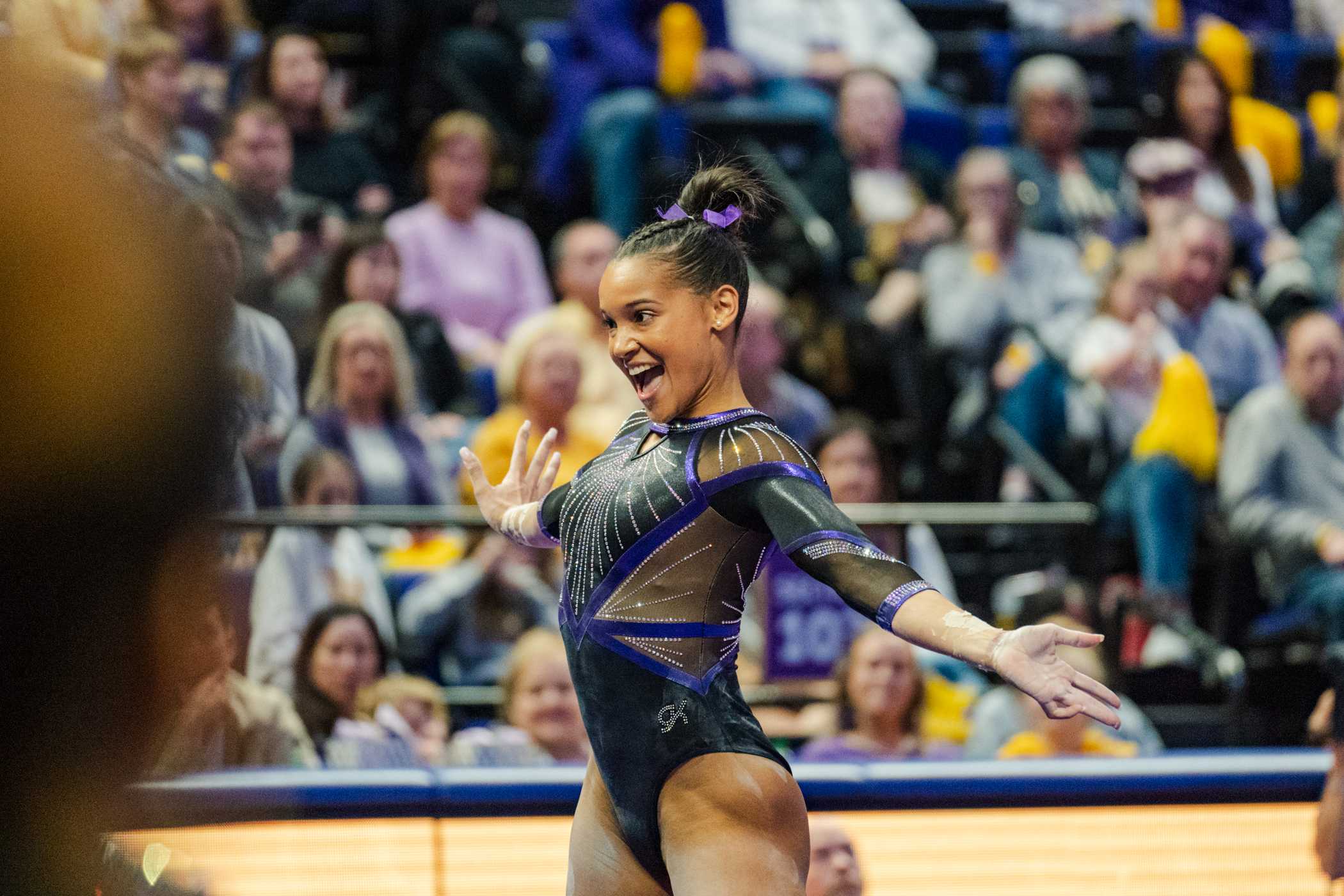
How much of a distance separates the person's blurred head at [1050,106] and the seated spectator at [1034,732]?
11.7 feet

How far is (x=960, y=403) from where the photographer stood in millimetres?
6637

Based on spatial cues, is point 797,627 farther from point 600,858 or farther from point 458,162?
point 458,162

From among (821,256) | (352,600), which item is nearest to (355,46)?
(821,256)

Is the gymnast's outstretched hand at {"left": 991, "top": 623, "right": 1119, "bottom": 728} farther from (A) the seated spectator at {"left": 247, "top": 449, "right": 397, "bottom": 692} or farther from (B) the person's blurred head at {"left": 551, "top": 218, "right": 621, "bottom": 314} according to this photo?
(B) the person's blurred head at {"left": 551, "top": 218, "right": 621, "bottom": 314}

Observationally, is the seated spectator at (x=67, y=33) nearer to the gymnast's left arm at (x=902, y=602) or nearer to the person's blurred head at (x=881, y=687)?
the gymnast's left arm at (x=902, y=602)

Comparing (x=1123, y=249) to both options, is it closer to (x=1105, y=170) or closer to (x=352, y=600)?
(x=1105, y=170)

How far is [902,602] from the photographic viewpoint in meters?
2.38

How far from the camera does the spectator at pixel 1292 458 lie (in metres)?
5.80

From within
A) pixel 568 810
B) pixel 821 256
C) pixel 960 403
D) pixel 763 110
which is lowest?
pixel 568 810

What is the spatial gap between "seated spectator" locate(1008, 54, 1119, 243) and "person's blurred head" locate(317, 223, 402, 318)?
A: 10.8 ft

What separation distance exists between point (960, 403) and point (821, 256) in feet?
3.11

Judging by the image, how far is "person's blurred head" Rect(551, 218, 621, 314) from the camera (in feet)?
20.8

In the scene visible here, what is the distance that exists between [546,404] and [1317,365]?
2787 millimetres

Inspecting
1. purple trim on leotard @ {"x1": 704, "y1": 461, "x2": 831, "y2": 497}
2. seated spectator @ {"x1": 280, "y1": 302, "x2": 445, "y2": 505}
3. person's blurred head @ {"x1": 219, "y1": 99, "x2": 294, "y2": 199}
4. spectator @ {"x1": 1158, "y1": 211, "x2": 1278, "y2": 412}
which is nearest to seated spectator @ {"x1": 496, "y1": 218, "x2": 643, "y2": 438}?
seated spectator @ {"x1": 280, "y1": 302, "x2": 445, "y2": 505}
